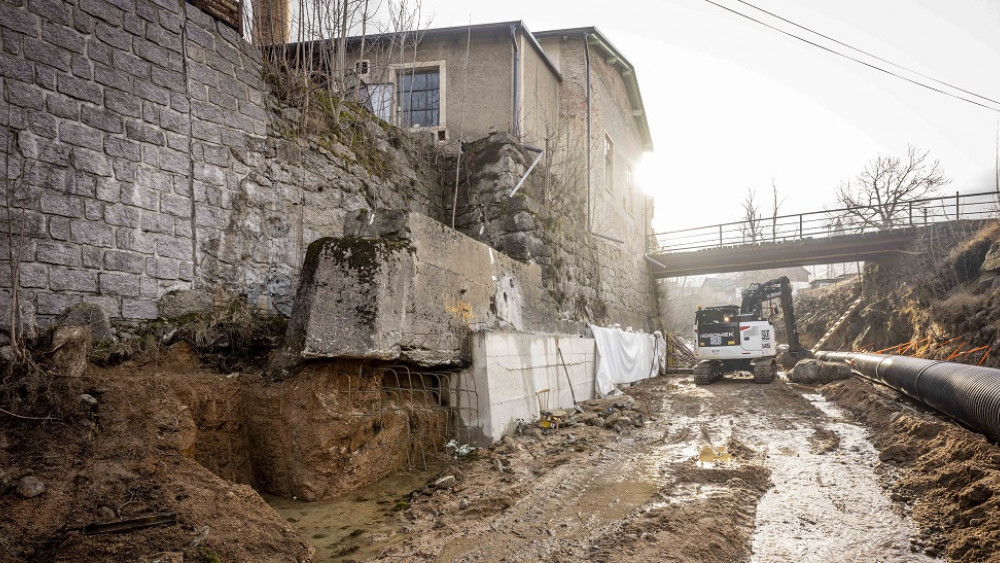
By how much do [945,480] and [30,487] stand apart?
6.58m

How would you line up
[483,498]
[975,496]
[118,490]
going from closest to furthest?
[118,490]
[975,496]
[483,498]

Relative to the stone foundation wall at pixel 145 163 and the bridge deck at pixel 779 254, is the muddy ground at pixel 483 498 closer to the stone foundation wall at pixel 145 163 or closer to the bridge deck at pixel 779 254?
the stone foundation wall at pixel 145 163

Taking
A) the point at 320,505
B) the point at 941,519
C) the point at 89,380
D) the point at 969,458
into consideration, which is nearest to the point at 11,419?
the point at 89,380

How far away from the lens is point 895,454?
19.4ft

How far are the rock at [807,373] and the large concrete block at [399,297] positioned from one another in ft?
33.6

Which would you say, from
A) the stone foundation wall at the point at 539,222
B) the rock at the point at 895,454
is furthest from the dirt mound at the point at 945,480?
the stone foundation wall at the point at 539,222

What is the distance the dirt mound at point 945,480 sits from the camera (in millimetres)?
3539

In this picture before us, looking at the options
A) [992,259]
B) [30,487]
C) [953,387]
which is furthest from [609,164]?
[30,487]

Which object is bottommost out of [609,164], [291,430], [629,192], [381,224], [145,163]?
[291,430]

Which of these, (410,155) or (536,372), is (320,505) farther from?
(410,155)

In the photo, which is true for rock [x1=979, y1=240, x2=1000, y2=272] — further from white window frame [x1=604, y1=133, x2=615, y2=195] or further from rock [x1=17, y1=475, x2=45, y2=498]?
rock [x1=17, y1=475, x2=45, y2=498]

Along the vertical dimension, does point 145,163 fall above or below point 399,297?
above

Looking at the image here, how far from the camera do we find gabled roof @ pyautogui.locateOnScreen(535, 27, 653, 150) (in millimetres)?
14758

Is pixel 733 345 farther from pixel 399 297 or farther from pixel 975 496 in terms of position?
pixel 399 297
